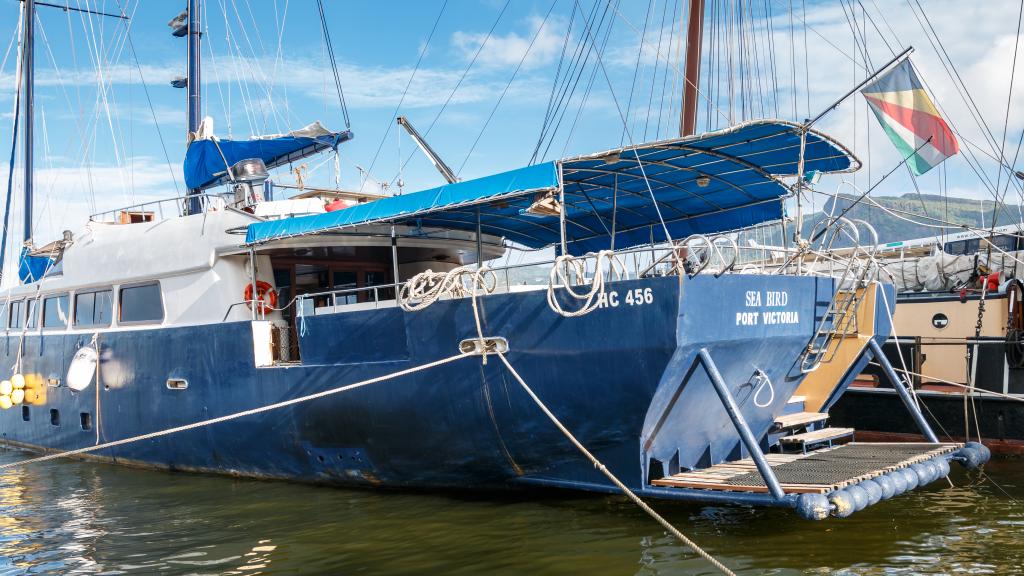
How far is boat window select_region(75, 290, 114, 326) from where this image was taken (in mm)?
12719

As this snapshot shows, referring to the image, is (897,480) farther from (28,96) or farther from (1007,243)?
(28,96)

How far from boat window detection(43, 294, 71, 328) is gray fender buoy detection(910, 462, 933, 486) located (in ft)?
40.7

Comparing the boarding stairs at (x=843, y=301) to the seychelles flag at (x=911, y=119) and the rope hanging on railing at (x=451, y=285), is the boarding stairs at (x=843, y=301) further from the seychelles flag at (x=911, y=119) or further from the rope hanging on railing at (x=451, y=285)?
the rope hanging on railing at (x=451, y=285)

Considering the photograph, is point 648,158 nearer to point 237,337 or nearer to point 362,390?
point 362,390

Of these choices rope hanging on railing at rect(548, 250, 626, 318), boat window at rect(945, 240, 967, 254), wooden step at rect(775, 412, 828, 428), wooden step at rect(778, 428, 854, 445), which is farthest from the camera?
boat window at rect(945, 240, 967, 254)

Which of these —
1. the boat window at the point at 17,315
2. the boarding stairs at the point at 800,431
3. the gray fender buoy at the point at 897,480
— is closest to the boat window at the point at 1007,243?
the boarding stairs at the point at 800,431

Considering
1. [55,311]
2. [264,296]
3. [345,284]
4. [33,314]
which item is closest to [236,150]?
[345,284]

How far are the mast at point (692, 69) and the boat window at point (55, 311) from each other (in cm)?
1072

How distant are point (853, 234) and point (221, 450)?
8.29 metres

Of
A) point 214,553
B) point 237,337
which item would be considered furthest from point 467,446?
point 237,337

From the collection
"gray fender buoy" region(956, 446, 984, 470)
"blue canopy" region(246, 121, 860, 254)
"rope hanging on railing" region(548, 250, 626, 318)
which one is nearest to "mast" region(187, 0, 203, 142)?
"blue canopy" region(246, 121, 860, 254)

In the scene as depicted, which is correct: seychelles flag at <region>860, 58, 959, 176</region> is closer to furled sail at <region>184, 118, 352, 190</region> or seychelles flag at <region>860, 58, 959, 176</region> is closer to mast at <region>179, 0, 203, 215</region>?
furled sail at <region>184, 118, 352, 190</region>

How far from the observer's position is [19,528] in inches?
370

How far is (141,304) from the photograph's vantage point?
12133mm
